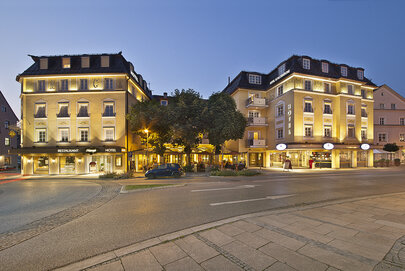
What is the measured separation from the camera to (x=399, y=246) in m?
4.28

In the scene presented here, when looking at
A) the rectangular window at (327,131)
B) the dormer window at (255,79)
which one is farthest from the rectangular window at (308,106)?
the dormer window at (255,79)

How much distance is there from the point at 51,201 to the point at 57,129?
19.6m

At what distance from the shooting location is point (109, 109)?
83.4 feet

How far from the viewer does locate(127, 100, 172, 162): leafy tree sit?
75.9 feet

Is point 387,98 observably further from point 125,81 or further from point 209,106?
point 125,81

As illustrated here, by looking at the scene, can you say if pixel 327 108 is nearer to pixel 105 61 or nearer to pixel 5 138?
pixel 105 61

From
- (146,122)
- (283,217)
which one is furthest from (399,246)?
(146,122)

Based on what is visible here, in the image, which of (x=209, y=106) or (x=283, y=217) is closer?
(x=283, y=217)

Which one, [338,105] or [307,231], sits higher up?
[338,105]

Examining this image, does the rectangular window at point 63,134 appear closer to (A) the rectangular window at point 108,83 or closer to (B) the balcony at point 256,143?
(A) the rectangular window at point 108,83

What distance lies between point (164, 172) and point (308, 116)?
22711 mm

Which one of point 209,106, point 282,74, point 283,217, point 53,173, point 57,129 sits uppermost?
point 282,74

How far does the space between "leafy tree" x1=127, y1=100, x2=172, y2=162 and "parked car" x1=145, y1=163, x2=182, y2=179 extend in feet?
17.5

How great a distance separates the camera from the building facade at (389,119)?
37.0 meters
